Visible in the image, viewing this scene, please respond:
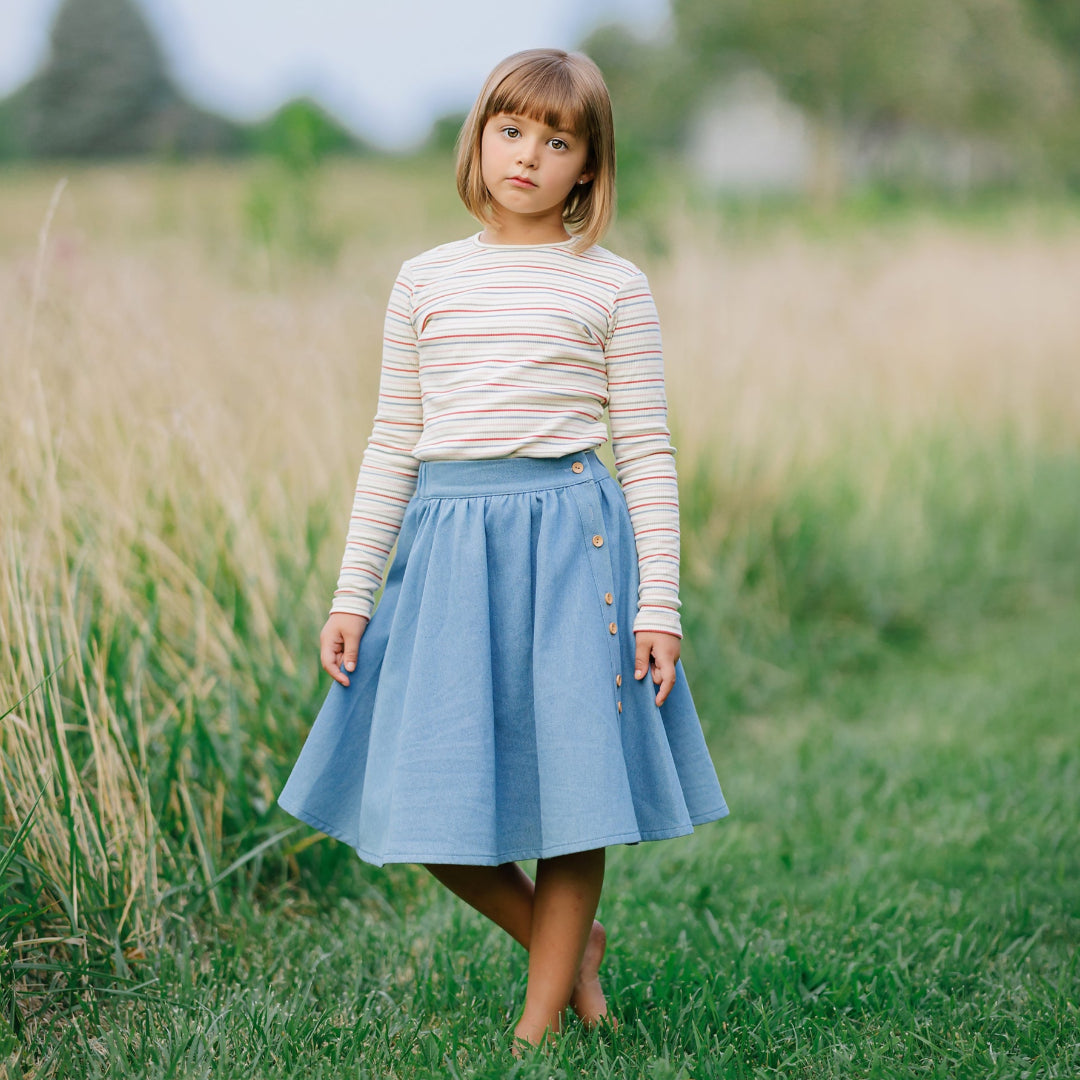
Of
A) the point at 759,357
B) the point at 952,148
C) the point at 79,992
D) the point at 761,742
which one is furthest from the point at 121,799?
the point at 952,148

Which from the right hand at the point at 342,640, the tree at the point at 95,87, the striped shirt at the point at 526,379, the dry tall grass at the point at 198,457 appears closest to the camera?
the striped shirt at the point at 526,379

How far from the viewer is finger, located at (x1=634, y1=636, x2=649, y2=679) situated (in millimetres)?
1934

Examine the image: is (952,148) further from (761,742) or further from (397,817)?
(397,817)

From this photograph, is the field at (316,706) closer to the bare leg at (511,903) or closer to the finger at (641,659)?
the bare leg at (511,903)

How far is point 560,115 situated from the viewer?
1.92m

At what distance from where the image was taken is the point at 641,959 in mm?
2418

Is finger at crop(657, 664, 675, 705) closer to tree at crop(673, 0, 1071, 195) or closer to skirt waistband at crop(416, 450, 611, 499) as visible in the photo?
skirt waistband at crop(416, 450, 611, 499)

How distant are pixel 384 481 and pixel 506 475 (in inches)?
10.2

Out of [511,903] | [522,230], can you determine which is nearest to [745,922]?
[511,903]

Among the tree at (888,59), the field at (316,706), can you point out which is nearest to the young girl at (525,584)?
the field at (316,706)

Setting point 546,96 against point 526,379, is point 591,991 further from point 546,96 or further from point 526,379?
point 546,96

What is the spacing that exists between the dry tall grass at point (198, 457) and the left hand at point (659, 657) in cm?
105

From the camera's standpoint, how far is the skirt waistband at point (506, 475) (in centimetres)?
195

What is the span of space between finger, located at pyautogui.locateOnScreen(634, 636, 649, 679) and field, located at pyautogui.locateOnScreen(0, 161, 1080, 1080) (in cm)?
57
